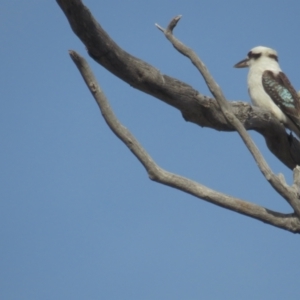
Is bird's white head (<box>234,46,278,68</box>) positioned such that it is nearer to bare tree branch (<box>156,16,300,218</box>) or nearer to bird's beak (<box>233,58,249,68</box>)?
bird's beak (<box>233,58,249,68</box>)

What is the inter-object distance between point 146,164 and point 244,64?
4.16 metres

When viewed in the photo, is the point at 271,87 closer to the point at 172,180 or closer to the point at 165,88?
the point at 165,88

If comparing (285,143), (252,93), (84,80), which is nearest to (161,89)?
(84,80)

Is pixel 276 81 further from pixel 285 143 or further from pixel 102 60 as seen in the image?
pixel 102 60

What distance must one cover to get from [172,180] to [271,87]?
3.45 m

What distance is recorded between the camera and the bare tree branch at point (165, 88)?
13.6 feet

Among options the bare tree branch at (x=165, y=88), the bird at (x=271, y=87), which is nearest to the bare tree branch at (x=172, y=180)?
the bare tree branch at (x=165, y=88)

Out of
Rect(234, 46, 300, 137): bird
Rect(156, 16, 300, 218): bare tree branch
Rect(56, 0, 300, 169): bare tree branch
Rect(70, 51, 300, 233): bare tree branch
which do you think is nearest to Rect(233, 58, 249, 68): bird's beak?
Rect(234, 46, 300, 137): bird

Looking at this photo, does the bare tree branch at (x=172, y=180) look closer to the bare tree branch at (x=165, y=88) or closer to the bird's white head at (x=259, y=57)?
the bare tree branch at (x=165, y=88)

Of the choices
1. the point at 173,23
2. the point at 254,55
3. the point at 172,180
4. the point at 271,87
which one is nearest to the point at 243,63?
the point at 254,55

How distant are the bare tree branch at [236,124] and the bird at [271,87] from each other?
2389 millimetres

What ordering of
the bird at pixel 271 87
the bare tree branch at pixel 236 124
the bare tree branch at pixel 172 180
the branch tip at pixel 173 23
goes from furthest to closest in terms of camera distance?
1. the bird at pixel 271 87
2. the branch tip at pixel 173 23
3. the bare tree branch at pixel 236 124
4. the bare tree branch at pixel 172 180

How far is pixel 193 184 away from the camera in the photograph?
14.2ft

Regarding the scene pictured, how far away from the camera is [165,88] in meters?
4.74
